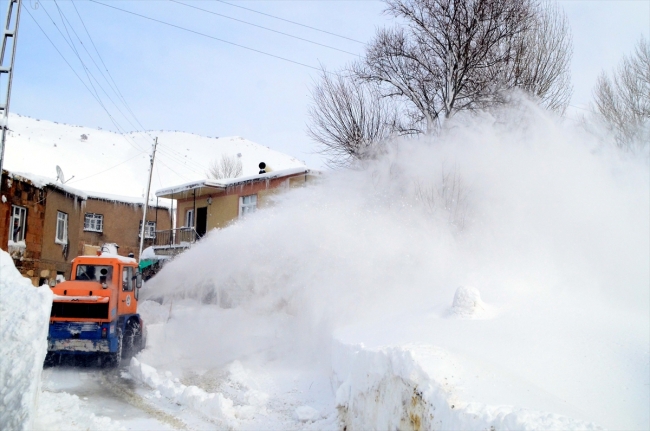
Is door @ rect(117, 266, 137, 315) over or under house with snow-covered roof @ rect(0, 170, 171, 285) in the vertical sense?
under

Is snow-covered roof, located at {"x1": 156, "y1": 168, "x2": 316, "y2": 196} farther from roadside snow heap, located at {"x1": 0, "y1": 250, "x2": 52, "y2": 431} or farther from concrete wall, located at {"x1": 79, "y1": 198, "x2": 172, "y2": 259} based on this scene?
roadside snow heap, located at {"x1": 0, "y1": 250, "x2": 52, "y2": 431}

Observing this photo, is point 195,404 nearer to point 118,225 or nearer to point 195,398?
point 195,398

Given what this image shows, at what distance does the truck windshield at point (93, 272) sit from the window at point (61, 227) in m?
13.8

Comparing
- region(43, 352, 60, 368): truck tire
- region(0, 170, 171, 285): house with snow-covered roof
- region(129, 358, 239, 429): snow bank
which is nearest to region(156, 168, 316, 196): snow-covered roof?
region(0, 170, 171, 285): house with snow-covered roof

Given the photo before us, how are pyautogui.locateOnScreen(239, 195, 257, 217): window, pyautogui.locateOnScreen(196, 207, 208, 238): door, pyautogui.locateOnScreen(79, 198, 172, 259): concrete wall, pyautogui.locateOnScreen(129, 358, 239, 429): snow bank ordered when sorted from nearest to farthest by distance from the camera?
1. pyautogui.locateOnScreen(129, 358, 239, 429): snow bank
2. pyautogui.locateOnScreen(239, 195, 257, 217): window
3. pyautogui.locateOnScreen(196, 207, 208, 238): door
4. pyautogui.locateOnScreen(79, 198, 172, 259): concrete wall

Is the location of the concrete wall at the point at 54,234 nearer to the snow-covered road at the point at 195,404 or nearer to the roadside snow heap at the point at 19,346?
the snow-covered road at the point at 195,404

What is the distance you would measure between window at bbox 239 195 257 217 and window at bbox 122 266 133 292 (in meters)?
12.2

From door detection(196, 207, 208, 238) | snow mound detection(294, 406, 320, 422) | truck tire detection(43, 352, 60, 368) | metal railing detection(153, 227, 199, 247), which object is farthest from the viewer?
door detection(196, 207, 208, 238)

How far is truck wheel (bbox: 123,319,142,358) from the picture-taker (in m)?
11.3

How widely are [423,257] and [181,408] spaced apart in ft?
19.4

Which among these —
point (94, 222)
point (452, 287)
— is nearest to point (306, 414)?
point (452, 287)

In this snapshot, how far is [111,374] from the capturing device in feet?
34.1

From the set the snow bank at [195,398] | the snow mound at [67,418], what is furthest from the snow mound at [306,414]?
the snow mound at [67,418]

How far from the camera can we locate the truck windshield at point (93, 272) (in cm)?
1146
